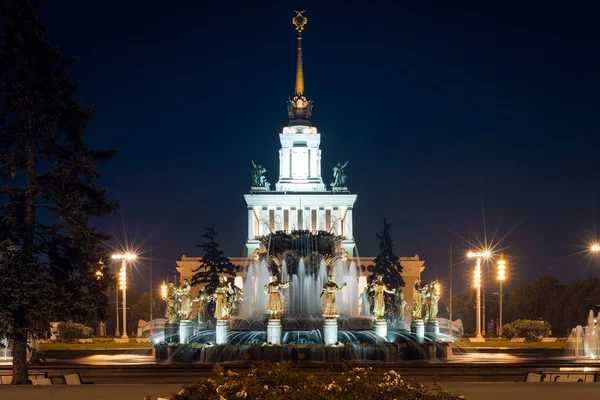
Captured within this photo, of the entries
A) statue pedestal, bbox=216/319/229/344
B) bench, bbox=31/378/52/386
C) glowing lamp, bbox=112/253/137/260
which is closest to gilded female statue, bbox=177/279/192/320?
statue pedestal, bbox=216/319/229/344

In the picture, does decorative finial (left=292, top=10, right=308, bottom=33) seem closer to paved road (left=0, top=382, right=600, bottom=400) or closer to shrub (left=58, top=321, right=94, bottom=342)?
shrub (left=58, top=321, right=94, bottom=342)

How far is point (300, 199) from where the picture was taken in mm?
114750

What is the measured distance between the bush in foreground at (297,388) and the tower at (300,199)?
96180mm

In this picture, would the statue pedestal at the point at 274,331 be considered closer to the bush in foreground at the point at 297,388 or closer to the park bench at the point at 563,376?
the park bench at the point at 563,376

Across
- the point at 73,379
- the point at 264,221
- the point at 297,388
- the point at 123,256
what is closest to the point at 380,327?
the point at 73,379

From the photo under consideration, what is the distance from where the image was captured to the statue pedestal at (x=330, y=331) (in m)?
34.0

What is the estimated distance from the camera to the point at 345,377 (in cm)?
1437

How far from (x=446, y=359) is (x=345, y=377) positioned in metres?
21.1

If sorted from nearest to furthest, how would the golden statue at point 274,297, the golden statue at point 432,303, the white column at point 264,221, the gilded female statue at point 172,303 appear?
1. the golden statue at point 274,297
2. the gilded female statue at point 172,303
3. the golden statue at point 432,303
4. the white column at point 264,221

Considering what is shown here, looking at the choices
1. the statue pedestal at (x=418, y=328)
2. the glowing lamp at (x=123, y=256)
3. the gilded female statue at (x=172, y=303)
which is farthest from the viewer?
the glowing lamp at (x=123, y=256)

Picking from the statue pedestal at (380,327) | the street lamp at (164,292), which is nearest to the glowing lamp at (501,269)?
the street lamp at (164,292)

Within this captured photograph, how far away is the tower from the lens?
375 ft

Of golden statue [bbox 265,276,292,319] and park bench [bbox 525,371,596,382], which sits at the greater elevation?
golden statue [bbox 265,276,292,319]

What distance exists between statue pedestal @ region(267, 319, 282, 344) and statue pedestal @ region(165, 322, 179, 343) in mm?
5633
